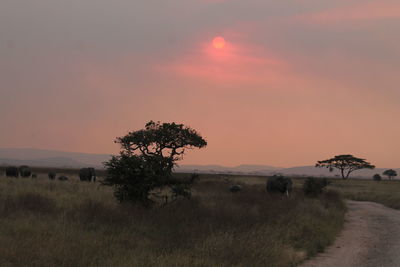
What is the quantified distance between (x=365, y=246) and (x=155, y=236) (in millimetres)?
8060

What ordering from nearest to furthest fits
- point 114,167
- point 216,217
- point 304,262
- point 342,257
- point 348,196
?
point 304,262 → point 342,257 → point 216,217 → point 114,167 → point 348,196

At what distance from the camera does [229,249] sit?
32.3 feet

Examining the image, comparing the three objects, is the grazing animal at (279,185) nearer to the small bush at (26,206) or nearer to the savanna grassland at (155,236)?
the savanna grassland at (155,236)

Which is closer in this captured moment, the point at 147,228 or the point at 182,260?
the point at 182,260

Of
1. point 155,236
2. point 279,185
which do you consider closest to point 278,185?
point 279,185

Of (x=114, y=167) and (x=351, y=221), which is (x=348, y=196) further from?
(x=114, y=167)

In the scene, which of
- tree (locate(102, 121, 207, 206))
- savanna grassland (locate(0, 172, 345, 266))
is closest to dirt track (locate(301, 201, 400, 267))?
savanna grassland (locate(0, 172, 345, 266))

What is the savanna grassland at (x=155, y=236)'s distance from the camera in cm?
842

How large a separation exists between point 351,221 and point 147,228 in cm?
1404

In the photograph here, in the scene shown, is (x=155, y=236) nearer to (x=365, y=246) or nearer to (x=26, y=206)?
(x=26, y=206)

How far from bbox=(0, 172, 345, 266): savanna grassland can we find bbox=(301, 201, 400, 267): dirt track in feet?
1.74

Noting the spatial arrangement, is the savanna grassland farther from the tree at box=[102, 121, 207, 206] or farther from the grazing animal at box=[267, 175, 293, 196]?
the grazing animal at box=[267, 175, 293, 196]

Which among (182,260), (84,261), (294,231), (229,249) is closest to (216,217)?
(294,231)

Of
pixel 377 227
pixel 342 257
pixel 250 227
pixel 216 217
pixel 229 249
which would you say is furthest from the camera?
pixel 377 227
